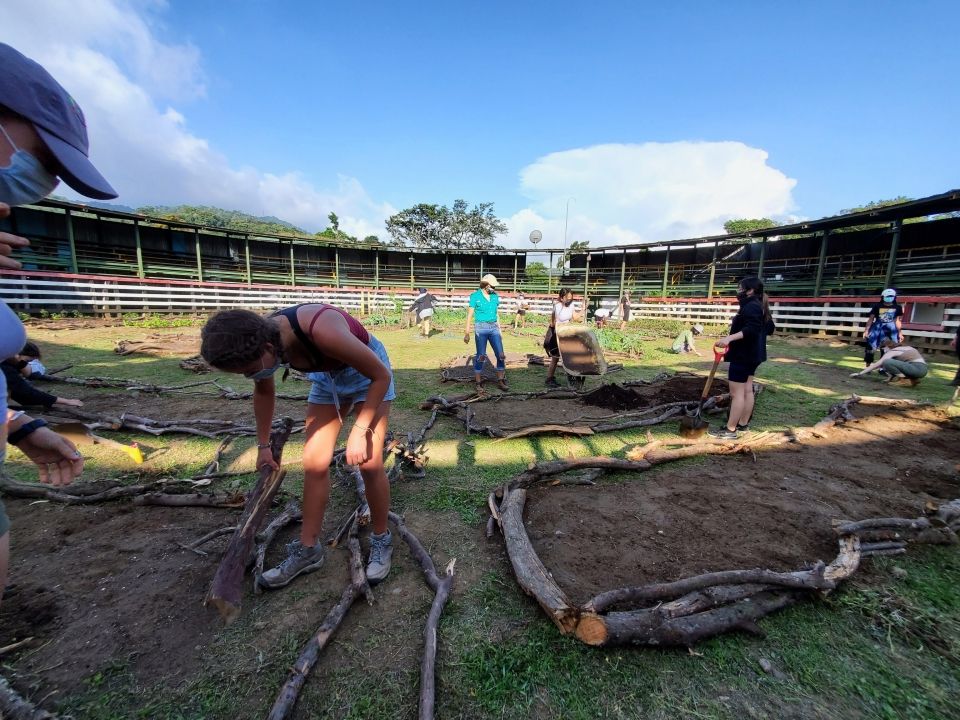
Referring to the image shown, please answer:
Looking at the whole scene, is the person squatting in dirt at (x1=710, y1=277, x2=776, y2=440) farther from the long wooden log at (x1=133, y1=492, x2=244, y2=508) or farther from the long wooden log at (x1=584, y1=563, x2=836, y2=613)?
the long wooden log at (x1=133, y1=492, x2=244, y2=508)

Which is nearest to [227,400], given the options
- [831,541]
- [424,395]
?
[424,395]

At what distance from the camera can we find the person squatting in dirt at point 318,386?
1.79m

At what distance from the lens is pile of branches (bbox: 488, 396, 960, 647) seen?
190 centimetres

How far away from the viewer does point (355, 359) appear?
1.99 meters

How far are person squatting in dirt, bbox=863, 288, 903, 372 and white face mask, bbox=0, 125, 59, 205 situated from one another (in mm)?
11784

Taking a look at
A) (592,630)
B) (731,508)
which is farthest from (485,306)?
(592,630)

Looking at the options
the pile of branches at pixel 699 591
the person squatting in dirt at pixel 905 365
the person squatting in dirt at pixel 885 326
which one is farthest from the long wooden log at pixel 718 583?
the person squatting in dirt at pixel 885 326

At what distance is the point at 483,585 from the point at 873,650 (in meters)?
1.87

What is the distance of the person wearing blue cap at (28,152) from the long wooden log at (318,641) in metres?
1.02

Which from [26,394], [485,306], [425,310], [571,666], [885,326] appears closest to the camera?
[571,666]

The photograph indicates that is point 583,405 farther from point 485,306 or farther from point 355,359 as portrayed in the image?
point 355,359

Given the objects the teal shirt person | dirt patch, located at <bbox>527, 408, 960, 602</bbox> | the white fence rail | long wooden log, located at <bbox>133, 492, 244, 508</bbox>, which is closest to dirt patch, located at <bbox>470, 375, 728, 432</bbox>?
the teal shirt person

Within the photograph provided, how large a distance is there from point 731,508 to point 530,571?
1878mm

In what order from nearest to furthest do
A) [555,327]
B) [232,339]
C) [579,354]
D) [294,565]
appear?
[232,339] → [294,565] → [579,354] → [555,327]
